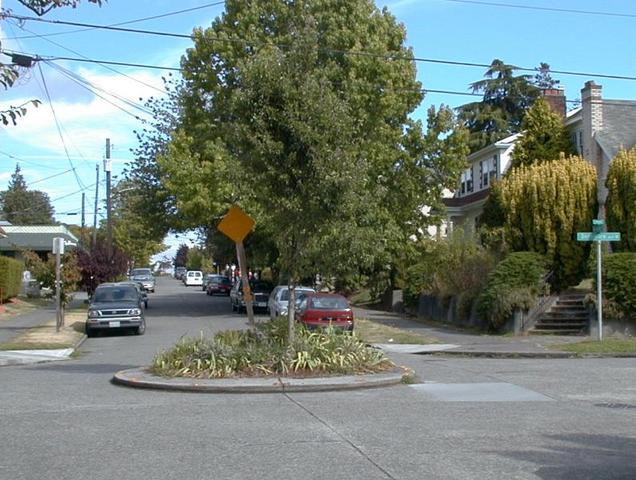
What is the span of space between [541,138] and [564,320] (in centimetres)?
1465

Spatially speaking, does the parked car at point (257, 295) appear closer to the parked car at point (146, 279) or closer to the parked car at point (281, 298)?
the parked car at point (281, 298)

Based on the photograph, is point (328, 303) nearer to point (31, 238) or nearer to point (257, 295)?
point (257, 295)

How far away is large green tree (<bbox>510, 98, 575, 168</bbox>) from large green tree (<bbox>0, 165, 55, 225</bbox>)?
96026 millimetres

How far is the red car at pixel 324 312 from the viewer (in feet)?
83.5

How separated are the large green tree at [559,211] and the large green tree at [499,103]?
3691cm

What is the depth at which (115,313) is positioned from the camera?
2830 cm

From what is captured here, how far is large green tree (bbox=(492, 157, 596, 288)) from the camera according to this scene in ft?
93.9

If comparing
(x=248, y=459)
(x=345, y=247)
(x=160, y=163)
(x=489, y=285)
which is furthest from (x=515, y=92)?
(x=248, y=459)

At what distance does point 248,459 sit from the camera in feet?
28.6

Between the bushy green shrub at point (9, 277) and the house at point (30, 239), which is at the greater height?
the house at point (30, 239)

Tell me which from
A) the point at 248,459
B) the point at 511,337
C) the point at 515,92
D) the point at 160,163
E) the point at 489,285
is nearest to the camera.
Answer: the point at 248,459

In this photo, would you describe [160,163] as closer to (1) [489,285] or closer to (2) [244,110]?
(1) [489,285]

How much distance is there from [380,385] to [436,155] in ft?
81.7

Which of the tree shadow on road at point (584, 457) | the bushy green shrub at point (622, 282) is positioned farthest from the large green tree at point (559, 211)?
the tree shadow on road at point (584, 457)
